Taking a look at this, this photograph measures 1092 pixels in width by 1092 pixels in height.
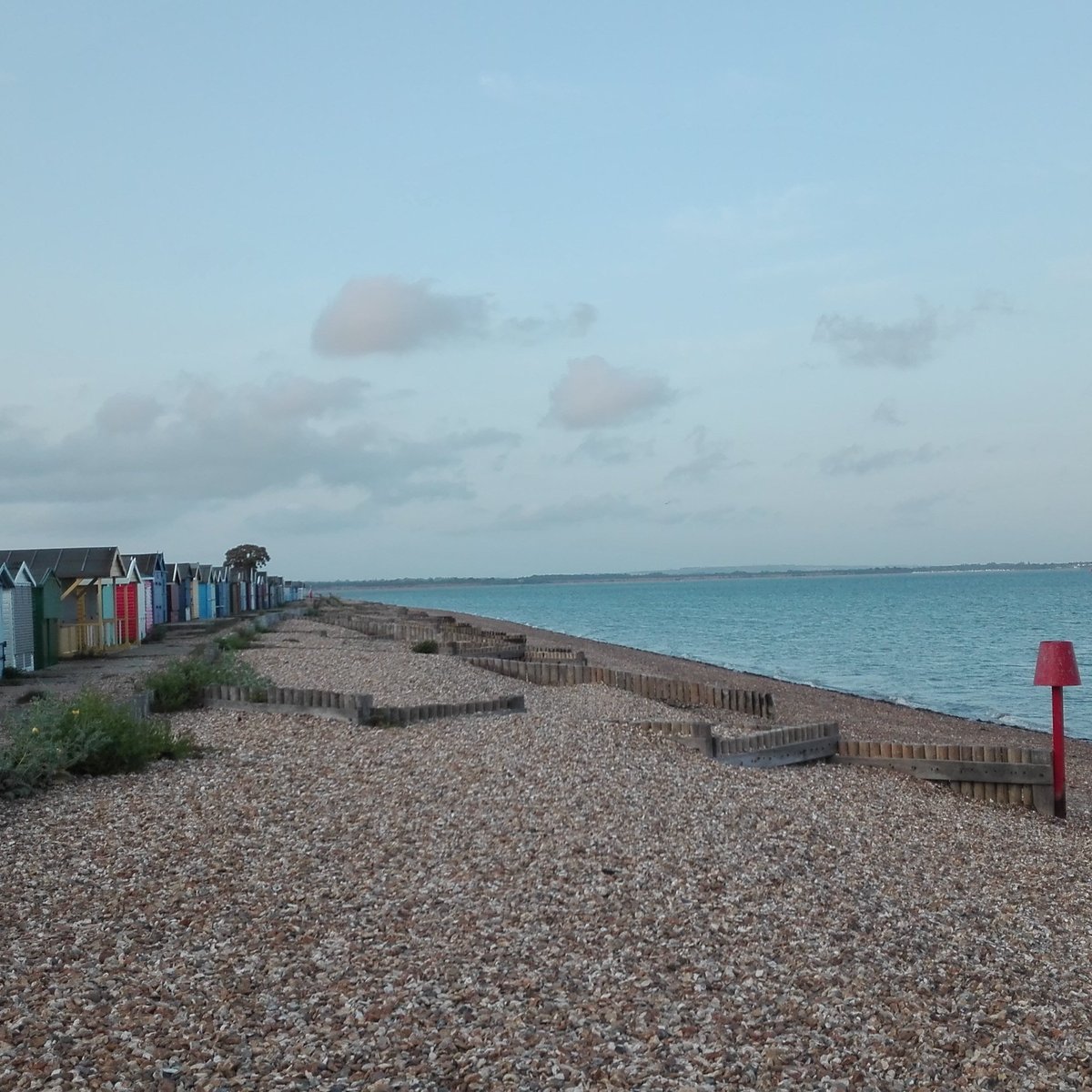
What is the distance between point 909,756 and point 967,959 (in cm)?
667

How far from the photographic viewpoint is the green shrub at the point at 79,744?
9586 millimetres

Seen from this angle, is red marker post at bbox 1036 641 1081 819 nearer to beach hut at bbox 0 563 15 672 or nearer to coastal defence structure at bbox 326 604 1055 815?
coastal defence structure at bbox 326 604 1055 815

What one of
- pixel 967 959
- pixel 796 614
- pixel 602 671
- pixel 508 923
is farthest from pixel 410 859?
pixel 796 614

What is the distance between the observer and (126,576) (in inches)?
1442

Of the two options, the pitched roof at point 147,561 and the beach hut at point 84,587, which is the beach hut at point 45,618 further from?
the pitched roof at point 147,561

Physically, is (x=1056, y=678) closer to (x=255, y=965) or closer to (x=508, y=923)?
(x=508, y=923)

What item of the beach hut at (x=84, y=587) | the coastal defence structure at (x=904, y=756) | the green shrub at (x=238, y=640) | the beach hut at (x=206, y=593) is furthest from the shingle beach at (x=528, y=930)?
the beach hut at (x=206, y=593)

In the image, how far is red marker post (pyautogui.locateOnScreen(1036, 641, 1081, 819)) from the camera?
37.4ft

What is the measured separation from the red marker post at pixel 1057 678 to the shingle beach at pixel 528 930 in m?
0.74

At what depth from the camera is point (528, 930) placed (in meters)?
6.22

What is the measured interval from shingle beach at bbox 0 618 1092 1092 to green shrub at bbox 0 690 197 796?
10.5 inches

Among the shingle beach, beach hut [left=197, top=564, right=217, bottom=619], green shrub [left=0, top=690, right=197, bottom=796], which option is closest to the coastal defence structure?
the shingle beach

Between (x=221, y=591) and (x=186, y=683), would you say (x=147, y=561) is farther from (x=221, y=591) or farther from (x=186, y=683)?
(x=186, y=683)

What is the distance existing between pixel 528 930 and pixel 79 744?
6072 mm
